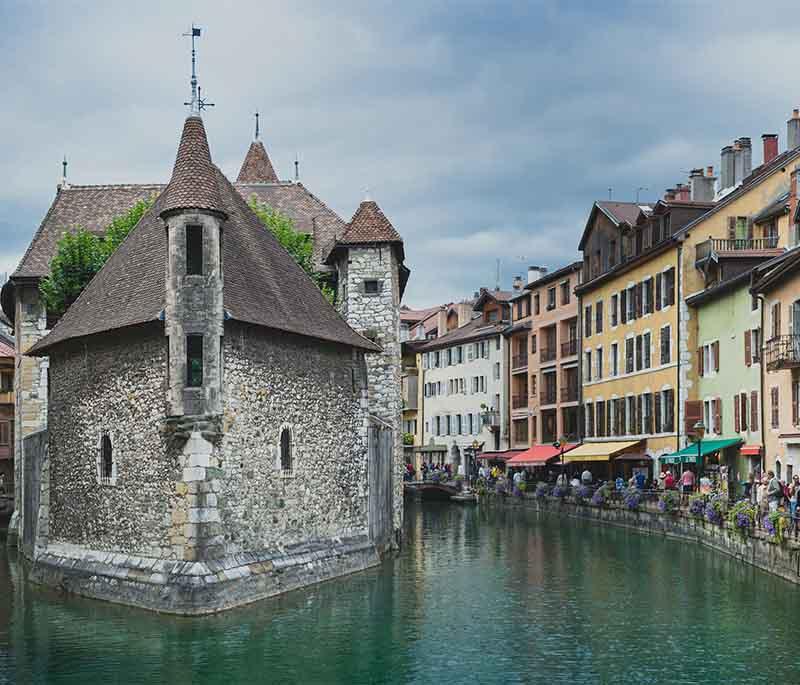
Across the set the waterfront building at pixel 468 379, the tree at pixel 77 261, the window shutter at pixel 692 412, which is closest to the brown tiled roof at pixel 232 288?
the tree at pixel 77 261

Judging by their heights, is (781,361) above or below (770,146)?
below

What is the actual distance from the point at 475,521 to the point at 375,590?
24876 mm

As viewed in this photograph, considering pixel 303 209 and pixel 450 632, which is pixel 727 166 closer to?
pixel 303 209

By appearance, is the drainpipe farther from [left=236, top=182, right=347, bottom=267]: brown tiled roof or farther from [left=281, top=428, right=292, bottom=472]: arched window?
[left=281, top=428, right=292, bottom=472]: arched window

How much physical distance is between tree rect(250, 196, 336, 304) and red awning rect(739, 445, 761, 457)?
14783 mm

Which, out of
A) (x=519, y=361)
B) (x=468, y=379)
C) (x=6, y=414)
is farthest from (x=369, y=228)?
(x=468, y=379)

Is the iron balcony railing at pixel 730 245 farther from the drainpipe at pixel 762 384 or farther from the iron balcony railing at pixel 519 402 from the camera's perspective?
the iron balcony railing at pixel 519 402

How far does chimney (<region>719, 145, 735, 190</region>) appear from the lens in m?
54.9

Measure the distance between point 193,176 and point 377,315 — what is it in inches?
424

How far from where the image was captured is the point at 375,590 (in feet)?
93.4

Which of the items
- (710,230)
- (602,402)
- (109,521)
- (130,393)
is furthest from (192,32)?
(602,402)

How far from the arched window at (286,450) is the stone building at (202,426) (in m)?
0.05

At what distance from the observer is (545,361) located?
73.0 meters

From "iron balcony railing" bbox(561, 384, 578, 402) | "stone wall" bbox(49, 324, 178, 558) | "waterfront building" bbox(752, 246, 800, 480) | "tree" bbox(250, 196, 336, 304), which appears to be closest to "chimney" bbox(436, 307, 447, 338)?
"iron balcony railing" bbox(561, 384, 578, 402)
